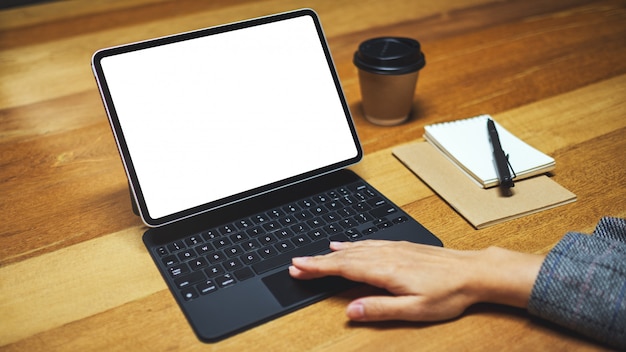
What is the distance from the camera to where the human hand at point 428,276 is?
74cm

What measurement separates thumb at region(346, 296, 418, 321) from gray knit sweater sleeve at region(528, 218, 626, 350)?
0.15 meters

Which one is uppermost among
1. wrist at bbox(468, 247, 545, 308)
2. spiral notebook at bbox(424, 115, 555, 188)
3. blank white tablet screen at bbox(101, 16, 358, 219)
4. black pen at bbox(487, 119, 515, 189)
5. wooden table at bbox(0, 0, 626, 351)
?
blank white tablet screen at bbox(101, 16, 358, 219)

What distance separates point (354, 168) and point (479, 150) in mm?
221

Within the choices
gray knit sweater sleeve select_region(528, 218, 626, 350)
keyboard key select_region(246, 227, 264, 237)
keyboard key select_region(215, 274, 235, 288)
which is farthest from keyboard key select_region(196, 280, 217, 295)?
gray knit sweater sleeve select_region(528, 218, 626, 350)

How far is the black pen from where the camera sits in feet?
3.19

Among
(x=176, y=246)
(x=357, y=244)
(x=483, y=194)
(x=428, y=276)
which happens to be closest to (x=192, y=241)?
(x=176, y=246)

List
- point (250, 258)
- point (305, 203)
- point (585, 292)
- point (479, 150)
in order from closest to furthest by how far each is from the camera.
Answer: point (585, 292), point (250, 258), point (305, 203), point (479, 150)

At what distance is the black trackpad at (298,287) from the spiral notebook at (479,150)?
1.10ft

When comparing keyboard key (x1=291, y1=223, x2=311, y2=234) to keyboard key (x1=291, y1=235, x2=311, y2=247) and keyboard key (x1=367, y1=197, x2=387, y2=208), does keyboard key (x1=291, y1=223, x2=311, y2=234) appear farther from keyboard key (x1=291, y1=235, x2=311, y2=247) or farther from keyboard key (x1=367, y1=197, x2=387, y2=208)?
keyboard key (x1=367, y1=197, x2=387, y2=208)

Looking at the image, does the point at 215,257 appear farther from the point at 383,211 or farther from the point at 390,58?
the point at 390,58

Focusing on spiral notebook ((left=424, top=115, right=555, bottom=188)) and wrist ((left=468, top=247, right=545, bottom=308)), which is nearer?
wrist ((left=468, top=247, right=545, bottom=308))

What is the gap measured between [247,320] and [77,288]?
0.81 feet

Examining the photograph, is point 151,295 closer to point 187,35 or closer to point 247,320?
point 247,320

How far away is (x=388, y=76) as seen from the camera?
3.72 feet
